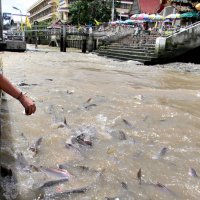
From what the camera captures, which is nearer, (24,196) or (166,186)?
(24,196)

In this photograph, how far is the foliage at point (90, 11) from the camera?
194 ft

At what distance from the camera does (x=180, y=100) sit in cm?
891

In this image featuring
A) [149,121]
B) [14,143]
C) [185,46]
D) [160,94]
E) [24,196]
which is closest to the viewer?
[24,196]

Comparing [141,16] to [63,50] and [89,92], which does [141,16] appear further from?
[89,92]

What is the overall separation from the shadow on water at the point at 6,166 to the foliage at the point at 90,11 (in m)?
54.9

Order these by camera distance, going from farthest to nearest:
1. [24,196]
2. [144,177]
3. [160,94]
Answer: [160,94] → [144,177] → [24,196]

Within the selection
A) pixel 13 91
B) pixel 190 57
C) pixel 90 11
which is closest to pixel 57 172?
pixel 13 91

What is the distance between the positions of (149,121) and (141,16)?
3034cm

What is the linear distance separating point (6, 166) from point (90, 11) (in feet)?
189

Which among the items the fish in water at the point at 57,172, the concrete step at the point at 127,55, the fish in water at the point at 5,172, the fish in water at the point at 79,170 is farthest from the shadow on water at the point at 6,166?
the concrete step at the point at 127,55

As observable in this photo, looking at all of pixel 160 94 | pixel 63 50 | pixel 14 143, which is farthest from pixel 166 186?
pixel 63 50

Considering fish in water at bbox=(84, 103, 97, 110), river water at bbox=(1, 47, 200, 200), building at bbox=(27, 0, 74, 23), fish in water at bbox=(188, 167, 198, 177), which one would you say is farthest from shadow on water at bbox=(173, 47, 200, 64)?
building at bbox=(27, 0, 74, 23)

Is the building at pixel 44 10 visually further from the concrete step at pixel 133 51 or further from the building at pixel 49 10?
the concrete step at pixel 133 51

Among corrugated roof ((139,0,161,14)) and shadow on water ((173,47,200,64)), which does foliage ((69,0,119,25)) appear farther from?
shadow on water ((173,47,200,64))
